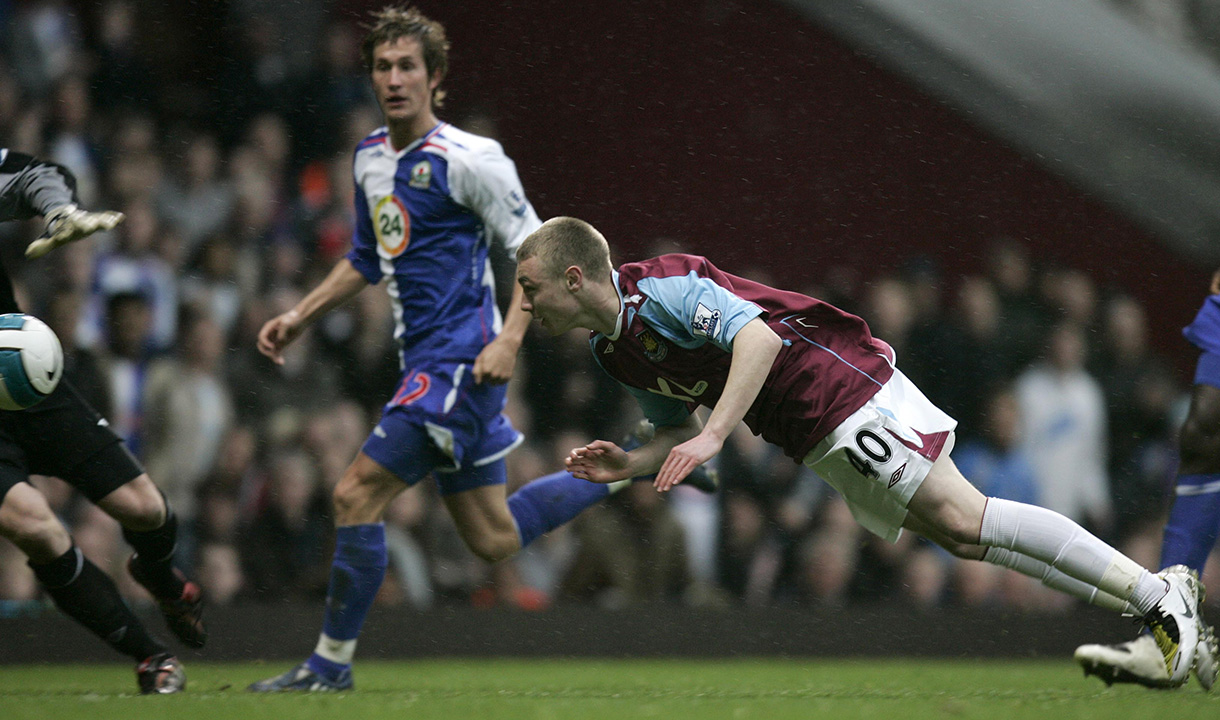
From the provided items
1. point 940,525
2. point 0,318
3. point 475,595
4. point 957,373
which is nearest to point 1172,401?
point 957,373

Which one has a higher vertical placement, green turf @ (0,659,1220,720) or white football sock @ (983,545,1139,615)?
white football sock @ (983,545,1139,615)

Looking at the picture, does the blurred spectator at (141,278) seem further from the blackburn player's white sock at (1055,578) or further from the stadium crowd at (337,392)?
the blackburn player's white sock at (1055,578)

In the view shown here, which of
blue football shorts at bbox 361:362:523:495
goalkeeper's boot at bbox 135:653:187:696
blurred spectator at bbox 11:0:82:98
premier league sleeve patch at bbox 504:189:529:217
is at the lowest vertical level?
blurred spectator at bbox 11:0:82:98

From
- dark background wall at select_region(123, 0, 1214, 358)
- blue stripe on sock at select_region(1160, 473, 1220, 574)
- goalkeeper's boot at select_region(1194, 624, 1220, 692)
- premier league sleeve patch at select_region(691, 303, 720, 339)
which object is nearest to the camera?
premier league sleeve patch at select_region(691, 303, 720, 339)

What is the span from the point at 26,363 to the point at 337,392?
142 inches

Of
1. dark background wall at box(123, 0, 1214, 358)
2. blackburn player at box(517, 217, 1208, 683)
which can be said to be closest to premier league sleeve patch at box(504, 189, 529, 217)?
blackburn player at box(517, 217, 1208, 683)

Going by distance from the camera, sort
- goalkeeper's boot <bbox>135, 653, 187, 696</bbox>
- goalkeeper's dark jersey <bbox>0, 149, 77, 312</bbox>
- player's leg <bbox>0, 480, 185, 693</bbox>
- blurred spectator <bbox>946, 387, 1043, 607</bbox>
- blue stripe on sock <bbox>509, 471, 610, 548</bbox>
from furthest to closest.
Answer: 1. blurred spectator <bbox>946, 387, 1043, 607</bbox>
2. blue stripe on sock <bbox>509, 471, 610, 548</bbox>
3. goalkeeper's boot <bbox>135, 653, 187, 696</bbox>
4. player's leg <bbox>0, 480, 185, 693</bbox>
5. goalkeeper's dark jersey <bbox>0, 149, 77, 312</bbox>

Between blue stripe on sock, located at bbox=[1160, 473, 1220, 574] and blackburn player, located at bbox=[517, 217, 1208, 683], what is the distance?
25.0 inches

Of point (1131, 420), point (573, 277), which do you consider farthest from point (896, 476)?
point (1131, 420)

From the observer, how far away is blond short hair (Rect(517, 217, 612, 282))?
4.11 meters

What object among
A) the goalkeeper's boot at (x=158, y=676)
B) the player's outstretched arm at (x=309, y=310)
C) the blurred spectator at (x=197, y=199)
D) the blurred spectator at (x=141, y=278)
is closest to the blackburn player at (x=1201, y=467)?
the player's outstretched arm at (x=309, y=310)

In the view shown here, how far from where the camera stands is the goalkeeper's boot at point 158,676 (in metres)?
4.85

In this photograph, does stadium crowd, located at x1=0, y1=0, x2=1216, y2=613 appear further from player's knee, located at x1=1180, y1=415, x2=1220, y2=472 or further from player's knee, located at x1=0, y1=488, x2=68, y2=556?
player's knee, located at x1=1180, y1=415, x2=1220, y2=472

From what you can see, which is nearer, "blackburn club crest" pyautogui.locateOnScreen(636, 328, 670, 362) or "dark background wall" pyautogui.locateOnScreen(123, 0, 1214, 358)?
"blackburn club crest" pyautogui.locateOnScreen(636, 328, 670, 362)
